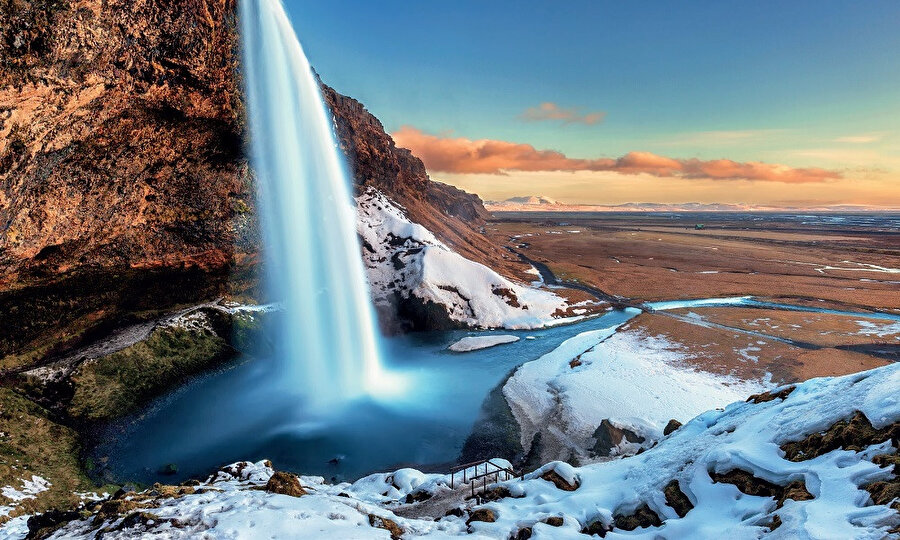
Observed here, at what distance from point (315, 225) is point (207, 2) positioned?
14.9 m

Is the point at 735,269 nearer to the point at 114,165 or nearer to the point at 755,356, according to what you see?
the point at 755,356

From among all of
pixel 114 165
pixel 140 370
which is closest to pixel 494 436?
pixel 140 370

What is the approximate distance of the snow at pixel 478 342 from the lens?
32.3 metres

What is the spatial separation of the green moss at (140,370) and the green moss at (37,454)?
1.79m

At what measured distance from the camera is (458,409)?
2266 cm

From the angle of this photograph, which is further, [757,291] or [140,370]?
[757,291]

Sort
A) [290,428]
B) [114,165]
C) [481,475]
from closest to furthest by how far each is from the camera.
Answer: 1. [481,475]
2. [290,428]
3. [114,165]

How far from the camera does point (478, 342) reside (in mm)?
33344

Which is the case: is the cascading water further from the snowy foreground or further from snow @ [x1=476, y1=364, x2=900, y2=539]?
snow @ [x1=476, y1=364, x2=900, y2=539]

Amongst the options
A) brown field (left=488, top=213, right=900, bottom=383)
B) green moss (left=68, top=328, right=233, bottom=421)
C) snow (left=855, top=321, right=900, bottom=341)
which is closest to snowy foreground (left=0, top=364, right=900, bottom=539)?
green moss (left=68, top=328, right=233, bottom=421)

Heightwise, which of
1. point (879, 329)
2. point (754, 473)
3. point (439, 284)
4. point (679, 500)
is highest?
point (439, 284)

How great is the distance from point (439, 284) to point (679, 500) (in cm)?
3115

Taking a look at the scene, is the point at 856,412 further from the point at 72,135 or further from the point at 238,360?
the point at 238,360

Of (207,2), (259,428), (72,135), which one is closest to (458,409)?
(259,428)
